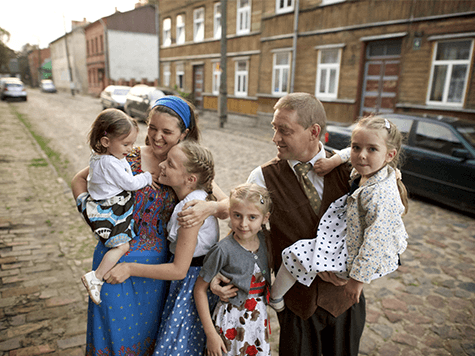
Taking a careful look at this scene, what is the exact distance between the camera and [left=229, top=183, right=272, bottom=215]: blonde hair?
1766 mm

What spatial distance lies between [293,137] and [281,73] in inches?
643

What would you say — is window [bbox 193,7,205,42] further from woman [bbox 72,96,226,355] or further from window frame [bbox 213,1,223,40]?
woman [bbox 72,96,226,355]

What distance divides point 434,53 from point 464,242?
28.4 ft

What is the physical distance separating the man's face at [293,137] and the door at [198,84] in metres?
23.4

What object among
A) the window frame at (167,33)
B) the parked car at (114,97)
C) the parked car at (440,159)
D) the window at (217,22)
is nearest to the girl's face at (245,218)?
the parked car at (440,159)

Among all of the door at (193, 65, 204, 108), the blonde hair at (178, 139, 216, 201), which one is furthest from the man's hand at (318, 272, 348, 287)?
the door at (193, 65, 204, 108)

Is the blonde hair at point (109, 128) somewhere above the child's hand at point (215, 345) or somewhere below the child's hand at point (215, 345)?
above

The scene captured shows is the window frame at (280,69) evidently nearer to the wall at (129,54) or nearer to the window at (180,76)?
the window at (180,76)

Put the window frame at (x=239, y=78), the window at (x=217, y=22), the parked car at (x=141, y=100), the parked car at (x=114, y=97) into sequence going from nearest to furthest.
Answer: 1. the parked car at (x=141, y=100)
2. the window frame at (x=239, y=78)
3. the parked car at (x=114, y=97)
4. the window at (x=217, y=22)

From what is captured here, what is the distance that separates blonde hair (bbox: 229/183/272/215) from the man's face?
0.29 metres

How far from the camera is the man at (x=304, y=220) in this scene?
1.90 m

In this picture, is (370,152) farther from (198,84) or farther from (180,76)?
(180,76)

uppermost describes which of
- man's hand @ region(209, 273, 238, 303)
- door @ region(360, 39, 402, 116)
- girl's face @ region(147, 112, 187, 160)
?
door @ region(360, 39, 402, 116)

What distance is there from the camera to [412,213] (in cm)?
646
